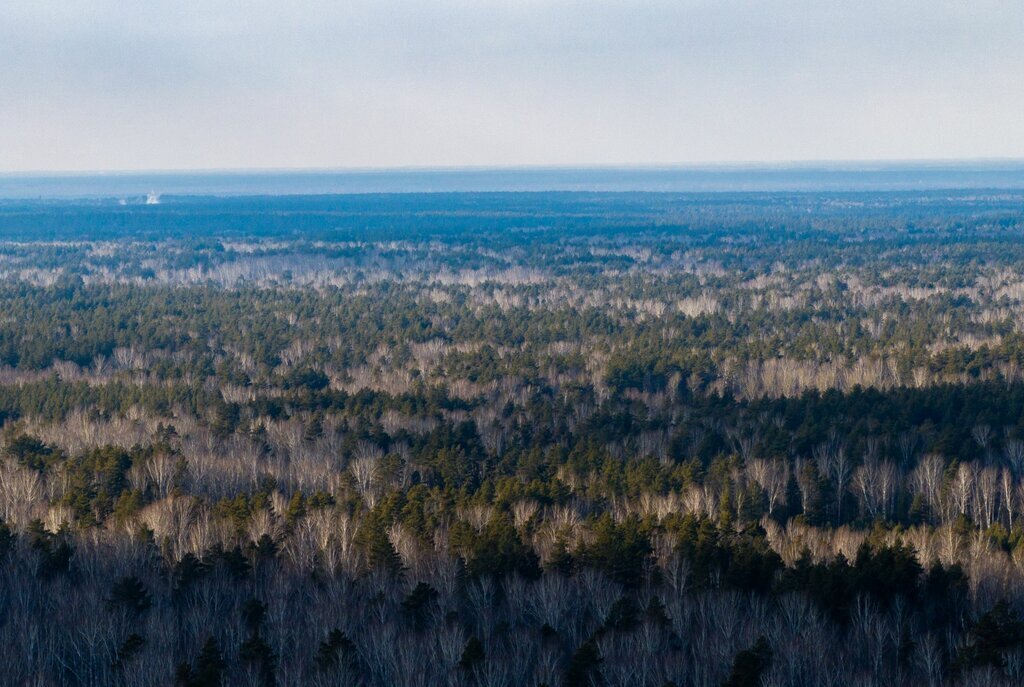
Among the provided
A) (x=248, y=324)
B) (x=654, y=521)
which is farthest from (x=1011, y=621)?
(x=248, y=324)

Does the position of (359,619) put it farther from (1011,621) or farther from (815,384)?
(815,384)

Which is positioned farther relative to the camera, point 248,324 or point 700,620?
point 248,324

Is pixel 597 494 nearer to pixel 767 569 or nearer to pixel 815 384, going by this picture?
pixel 767 569

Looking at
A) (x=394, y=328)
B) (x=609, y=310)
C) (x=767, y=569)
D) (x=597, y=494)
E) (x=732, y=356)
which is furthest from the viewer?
(x=609, y=310)

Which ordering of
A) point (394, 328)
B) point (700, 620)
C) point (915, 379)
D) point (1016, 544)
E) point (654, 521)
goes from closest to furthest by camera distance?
1. point (700, 620)
2. point (1016, 544)
3. point (654, 521)
4. point (915, 379)
5. point (394, 328)

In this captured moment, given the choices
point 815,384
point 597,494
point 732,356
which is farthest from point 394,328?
point 597,494

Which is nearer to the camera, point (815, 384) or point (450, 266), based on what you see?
point (815, 384)
